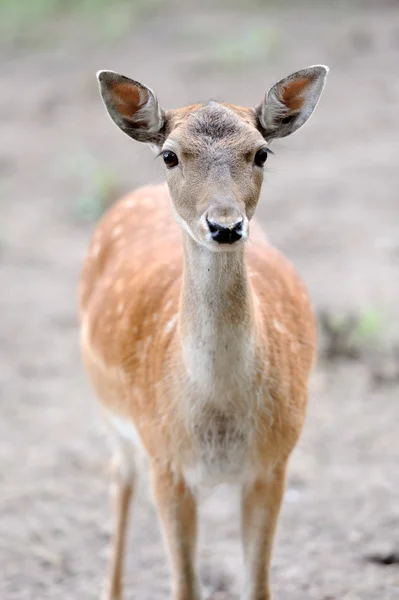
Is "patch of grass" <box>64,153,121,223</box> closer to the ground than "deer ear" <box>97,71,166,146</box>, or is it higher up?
higher up

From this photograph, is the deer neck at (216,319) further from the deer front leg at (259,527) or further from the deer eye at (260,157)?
the deer front leg at (259,527)

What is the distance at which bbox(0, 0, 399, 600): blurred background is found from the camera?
499 cm

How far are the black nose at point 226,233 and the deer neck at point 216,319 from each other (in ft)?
0.82

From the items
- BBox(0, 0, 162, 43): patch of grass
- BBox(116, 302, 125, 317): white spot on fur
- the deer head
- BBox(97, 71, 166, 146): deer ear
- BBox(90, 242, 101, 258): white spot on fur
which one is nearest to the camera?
the deer head

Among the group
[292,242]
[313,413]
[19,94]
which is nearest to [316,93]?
[313,413]

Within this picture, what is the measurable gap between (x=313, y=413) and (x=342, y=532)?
3.91ft

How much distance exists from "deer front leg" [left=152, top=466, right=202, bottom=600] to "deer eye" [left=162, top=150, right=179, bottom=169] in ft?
3.64

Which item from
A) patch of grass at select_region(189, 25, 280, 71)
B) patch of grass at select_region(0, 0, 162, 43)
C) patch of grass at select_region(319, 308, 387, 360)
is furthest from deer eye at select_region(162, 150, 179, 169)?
patch of grass at select_region(0, 0, 162, 43)

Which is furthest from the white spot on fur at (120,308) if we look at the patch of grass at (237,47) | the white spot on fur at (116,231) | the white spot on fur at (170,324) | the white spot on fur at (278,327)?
the patch of grass at (237,47)

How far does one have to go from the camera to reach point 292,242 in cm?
837

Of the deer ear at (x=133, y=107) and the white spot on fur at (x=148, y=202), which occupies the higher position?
the white spot on fur at (x=148, y=202)

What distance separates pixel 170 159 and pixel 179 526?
53.1 inches

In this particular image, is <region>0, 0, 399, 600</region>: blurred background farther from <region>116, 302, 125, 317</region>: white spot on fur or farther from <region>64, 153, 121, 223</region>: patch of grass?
<region>116, 302, 125, 317</region>: white spot on fur

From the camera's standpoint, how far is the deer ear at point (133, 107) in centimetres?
365
